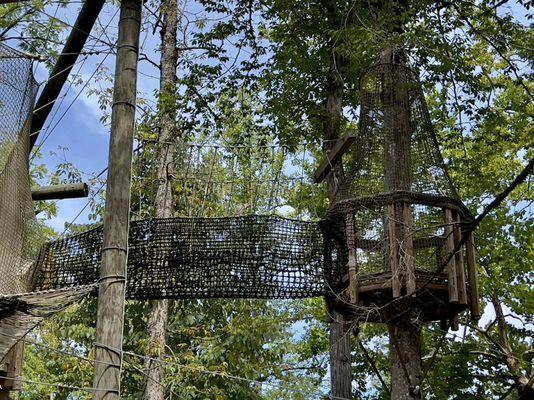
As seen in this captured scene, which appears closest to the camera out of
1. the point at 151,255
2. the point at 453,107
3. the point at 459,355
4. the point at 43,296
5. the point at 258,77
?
the point at 43,296

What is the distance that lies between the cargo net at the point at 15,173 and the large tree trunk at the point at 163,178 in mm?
2151

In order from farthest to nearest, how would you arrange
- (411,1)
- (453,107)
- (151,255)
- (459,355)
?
(459,355), (453,107), (411,1), (151,255)

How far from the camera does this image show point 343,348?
6051mm

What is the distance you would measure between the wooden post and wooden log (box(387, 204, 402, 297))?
1.70 meters

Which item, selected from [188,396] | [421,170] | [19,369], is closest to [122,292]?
[19,369]

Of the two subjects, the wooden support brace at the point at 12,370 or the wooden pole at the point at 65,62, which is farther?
the wooden support brace at the point at 12,370

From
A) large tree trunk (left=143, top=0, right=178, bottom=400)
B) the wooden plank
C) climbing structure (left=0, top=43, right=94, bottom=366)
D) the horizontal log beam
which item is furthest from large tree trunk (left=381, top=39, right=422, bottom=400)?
large tree trunk (left=143, top=0, right=178, bottom=400)

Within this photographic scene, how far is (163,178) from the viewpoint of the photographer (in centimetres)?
744

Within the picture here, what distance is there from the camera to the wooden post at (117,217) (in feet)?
10.2

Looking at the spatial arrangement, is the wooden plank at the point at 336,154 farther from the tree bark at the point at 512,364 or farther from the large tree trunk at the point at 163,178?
the tree bark at the point at 512,364

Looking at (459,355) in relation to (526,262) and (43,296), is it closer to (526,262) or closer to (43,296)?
(526,262)

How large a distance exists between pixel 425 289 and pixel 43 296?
2.18m

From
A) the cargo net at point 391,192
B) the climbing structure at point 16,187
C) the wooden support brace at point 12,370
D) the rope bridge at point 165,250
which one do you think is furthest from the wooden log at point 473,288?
the wooden support brace at point 12,370

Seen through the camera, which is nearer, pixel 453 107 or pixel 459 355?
pixel 453 107
